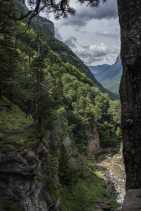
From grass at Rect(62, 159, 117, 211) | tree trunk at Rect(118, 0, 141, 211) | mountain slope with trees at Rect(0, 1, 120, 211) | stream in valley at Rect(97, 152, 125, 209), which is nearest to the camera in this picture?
tree trunk at Rect(118, 0, 141, 211)

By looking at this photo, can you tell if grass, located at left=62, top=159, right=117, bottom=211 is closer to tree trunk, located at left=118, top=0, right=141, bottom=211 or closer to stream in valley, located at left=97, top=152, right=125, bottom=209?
stream in valley, located at left=97, top=152, right=125, bottom=209

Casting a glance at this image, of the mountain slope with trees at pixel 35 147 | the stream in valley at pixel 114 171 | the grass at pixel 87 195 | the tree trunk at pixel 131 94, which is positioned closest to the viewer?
the tree trunk at pixel 131 94

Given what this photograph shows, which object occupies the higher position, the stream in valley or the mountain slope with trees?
the mountain slope with trees

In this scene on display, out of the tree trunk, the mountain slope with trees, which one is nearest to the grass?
the mountain slope with trees

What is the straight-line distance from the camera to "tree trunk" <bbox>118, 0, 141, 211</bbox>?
7.07 metres

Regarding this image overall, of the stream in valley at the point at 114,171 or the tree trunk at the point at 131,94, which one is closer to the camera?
the tree trunk at the point at 131,94

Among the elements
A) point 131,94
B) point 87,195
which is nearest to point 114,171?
point 87,195

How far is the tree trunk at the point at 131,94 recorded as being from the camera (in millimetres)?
7070

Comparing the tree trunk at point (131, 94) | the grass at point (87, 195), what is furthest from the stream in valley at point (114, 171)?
the tree trunk at point (131, 94)

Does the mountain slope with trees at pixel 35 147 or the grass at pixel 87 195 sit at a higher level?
the mountain slope with trees at pixel 35 147

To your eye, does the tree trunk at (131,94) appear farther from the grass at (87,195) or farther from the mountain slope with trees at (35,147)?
the grass at (87,195)

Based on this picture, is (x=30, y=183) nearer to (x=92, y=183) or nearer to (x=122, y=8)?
(x=122, y=8)

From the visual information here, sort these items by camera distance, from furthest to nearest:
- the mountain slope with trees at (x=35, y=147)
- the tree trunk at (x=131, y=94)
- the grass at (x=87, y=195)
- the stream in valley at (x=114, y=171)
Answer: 1. the stream in valley at (x=114, y=171)
2. the grass at (x=87, y=195)
3. the mountain slope with trees at (x=35, y=147)
4. the tree trunk at (x=131, y=94)

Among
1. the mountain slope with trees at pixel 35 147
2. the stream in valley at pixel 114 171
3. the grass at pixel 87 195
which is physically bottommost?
the stream in valley at pixel 114 171
